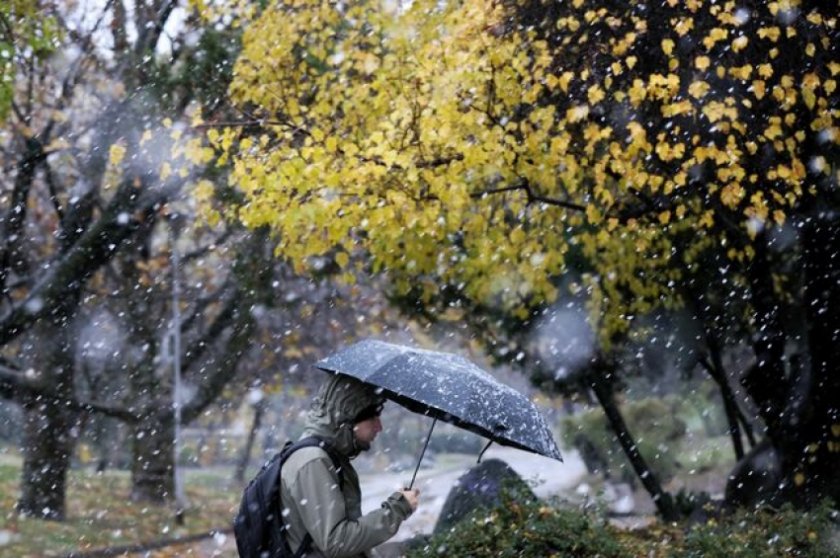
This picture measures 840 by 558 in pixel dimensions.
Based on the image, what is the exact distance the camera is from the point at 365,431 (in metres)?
4.22

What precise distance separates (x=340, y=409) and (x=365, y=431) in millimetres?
139

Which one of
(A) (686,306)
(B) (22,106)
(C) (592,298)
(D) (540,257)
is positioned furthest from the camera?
(B) (22,106)

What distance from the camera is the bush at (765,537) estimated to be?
764 centimetres

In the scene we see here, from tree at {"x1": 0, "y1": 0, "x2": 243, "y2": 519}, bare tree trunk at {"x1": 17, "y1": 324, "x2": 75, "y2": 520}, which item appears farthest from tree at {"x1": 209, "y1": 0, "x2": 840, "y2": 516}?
bare tree trunk at {"x1": 17, "y1": 324, "x2": 75, "y2": 520}

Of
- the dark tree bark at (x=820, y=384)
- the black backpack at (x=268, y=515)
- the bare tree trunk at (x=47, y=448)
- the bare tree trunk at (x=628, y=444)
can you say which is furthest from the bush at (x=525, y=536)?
the bare tree trunk at (x=47, y=448)

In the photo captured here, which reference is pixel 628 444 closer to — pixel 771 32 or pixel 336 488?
pixel 771 32

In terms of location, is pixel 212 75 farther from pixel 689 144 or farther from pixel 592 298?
pixel 689 144

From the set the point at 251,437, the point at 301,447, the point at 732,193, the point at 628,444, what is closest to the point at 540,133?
the point at 732,193

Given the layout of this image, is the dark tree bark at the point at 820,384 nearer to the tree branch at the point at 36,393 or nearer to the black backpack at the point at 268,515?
the black backpack at the point at 268,515

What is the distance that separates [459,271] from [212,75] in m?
4.97

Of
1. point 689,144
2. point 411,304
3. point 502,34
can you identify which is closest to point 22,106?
point 411,304

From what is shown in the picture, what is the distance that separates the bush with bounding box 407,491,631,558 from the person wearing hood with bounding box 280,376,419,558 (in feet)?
10.4

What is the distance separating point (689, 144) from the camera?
10.4 m

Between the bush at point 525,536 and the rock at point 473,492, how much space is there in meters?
2.49
